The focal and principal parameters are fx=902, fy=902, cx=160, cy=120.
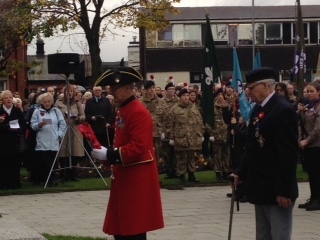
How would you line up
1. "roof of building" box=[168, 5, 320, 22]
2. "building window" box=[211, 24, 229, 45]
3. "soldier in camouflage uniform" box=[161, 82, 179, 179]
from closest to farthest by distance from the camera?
"soldier in camouflage uniform" box=[161, 82, 179, 179]
"building window" box=[211, 24, 229, 45]
"roof of building" box=[168, 5, 320, 22]

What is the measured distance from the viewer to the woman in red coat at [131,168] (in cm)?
781

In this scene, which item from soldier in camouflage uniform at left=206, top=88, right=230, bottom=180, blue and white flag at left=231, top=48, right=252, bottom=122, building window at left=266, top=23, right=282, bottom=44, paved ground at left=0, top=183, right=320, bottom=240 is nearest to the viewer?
paved ground at left=0, top=183, right=320, bottom=240

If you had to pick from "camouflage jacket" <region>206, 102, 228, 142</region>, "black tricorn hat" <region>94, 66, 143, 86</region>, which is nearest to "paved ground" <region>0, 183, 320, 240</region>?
"camouflage jacket" <region>206, 102, 228, 142</region>

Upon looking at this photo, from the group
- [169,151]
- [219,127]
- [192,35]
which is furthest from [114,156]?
[192,35]

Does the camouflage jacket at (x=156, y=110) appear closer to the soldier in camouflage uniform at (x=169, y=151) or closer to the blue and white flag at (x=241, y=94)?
the soldier in camouflage uniform at (x=169, y=151)

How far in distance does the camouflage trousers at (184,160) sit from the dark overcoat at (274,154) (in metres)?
9.70

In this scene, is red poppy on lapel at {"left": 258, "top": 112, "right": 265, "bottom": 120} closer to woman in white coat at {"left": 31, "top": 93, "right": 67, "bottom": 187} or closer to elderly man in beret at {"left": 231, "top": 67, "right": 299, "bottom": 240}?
elderly man in beret at {"left": 231, "top": 67, "right": 299, "bottom": 240}

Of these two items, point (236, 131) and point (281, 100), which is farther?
point (236, 131)

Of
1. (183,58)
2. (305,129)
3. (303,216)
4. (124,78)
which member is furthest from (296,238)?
(183,58)

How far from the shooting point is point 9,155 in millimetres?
17469

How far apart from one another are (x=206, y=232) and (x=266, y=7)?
60925 mm

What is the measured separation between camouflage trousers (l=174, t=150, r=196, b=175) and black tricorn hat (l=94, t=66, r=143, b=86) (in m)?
9.79

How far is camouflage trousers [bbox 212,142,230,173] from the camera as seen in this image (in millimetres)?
18156

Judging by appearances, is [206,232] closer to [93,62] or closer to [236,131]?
[236,131]
